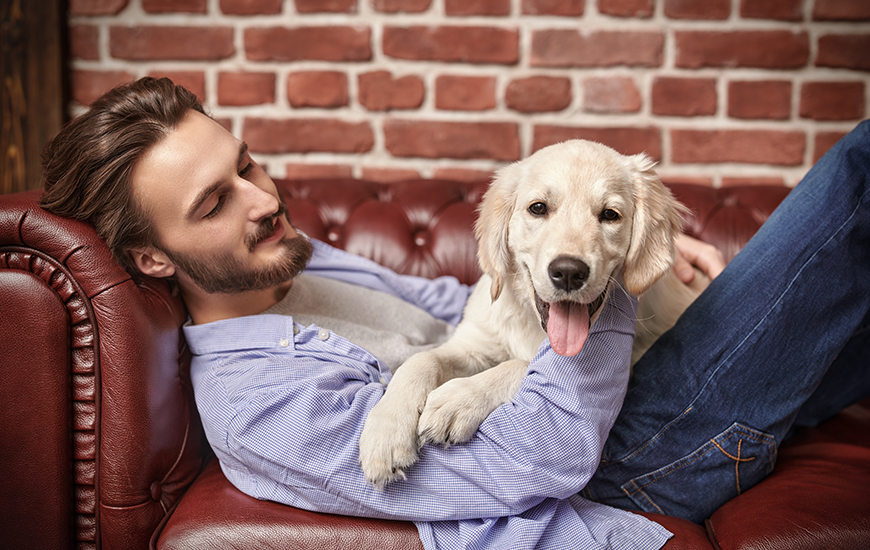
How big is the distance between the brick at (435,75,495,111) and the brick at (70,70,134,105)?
1440 millimetres

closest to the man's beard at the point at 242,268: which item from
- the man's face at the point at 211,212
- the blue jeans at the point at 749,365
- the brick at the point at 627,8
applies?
the man's face at the point at 211,212

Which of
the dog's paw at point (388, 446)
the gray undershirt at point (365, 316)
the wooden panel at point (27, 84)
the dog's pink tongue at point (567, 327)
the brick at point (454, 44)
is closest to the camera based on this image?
the dog's paw at point (388, 446)

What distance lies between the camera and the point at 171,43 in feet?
8.16

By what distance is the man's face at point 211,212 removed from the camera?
1390 millimetres

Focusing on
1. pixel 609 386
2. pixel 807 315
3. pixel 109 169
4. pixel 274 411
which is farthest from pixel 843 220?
pixel 109 169

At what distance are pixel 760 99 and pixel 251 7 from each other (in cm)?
231

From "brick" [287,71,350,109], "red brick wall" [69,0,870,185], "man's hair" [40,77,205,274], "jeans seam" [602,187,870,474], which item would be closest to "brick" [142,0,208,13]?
"red brick wall" [69,0,870,185]

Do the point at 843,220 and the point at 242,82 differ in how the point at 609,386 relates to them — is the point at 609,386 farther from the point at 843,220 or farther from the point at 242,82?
the point at 242,82

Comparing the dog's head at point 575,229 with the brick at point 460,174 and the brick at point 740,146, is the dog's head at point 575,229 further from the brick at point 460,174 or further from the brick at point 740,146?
the brick at point 740,146

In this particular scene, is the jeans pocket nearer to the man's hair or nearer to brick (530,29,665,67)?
the man's hair

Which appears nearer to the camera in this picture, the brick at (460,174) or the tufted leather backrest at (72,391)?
the tufted leather backrest at (72,391)

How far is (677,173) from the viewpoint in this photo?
2.56m

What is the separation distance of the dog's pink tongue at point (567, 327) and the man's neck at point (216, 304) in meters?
0.88

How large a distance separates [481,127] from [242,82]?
1.12 metres
